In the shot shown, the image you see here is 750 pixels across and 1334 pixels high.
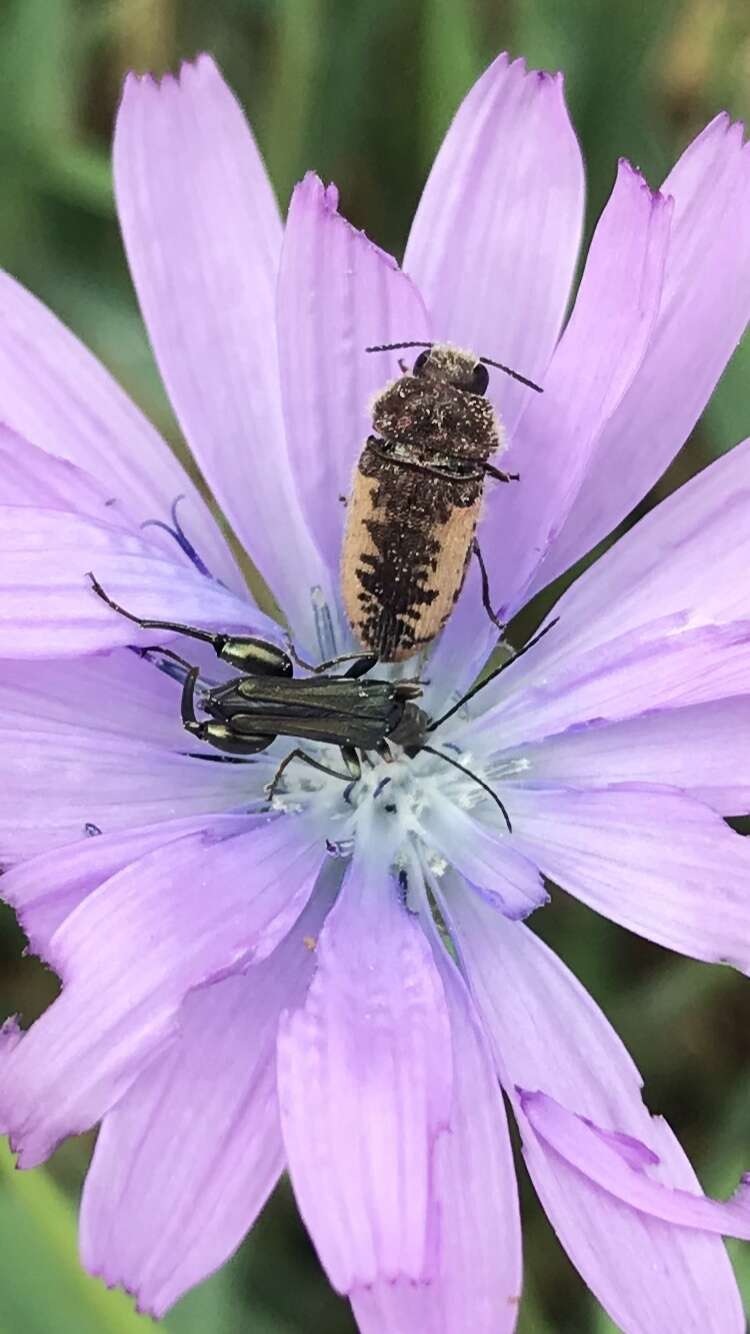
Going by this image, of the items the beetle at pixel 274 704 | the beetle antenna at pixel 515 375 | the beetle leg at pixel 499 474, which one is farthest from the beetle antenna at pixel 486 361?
the beetle at pixel 274 704

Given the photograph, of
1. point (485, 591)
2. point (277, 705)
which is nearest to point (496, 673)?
point (485, 591)

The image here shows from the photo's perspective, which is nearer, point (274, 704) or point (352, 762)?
point (274, 704)

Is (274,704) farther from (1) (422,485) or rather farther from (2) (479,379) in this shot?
(2) (479,379)

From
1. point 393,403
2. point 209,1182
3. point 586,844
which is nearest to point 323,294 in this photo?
point 393,403

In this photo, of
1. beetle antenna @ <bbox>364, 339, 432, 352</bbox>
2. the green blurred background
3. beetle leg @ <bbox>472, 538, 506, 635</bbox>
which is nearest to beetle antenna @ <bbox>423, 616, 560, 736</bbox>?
beetle leg @ <bbox>472, 538, 506, 635</bbox>

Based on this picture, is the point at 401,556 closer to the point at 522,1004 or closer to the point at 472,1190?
the point at 522,1004
